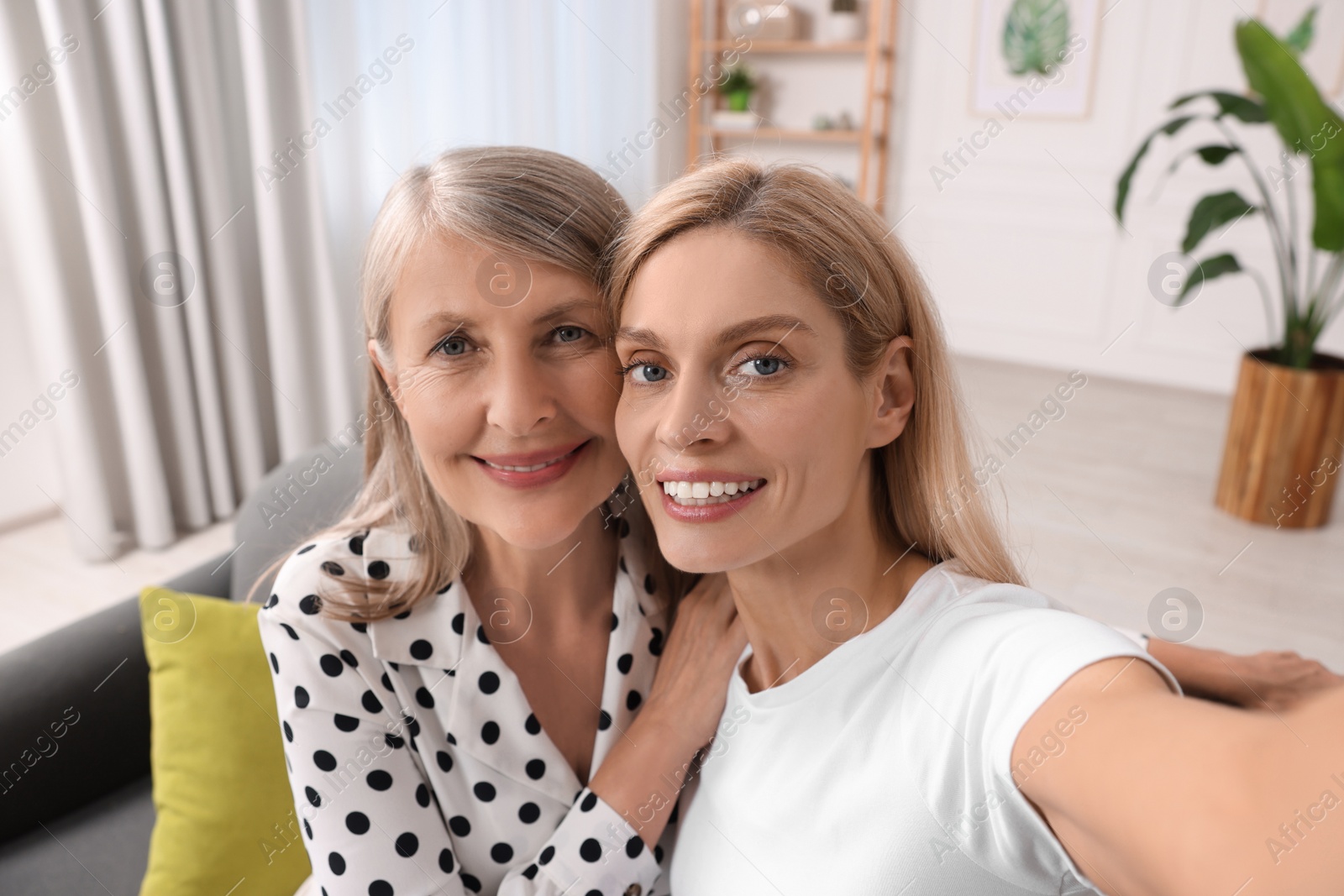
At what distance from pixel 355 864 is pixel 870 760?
0.57 m

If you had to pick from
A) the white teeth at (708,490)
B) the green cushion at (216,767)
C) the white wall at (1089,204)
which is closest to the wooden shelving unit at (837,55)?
the white wall at (1089,204)

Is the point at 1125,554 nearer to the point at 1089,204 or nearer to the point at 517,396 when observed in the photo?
the point at 1089,204

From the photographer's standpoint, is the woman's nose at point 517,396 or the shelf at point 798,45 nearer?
the woman's nose at point 517,396

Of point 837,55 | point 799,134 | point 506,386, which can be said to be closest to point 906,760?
point 506,386

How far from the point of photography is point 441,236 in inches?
39.1

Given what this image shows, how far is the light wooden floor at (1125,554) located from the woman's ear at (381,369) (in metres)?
1.92

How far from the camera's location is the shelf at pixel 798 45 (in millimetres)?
5254

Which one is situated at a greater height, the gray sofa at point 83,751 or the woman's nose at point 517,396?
the woman's nose at point 517,396

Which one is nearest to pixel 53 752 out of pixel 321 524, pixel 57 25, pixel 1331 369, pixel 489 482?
pixel 321 524

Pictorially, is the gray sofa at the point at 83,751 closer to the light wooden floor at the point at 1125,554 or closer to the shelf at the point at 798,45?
the light wooden floor at the point at 1125,554

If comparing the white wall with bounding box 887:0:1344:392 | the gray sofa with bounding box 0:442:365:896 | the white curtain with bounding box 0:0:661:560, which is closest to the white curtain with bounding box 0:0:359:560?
the white curtain with bounding box 0:0:661:560

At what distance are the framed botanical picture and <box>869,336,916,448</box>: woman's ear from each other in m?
4.78

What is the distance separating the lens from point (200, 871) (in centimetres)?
130

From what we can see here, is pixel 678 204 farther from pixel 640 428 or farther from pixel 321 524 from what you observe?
pixel 321 524
